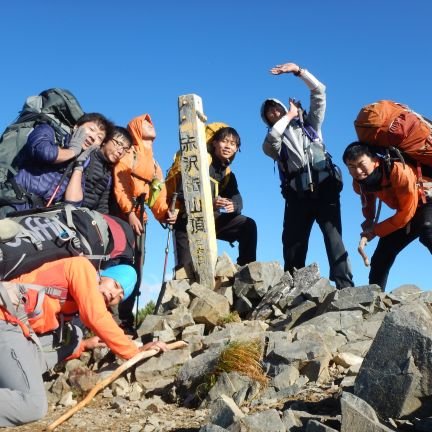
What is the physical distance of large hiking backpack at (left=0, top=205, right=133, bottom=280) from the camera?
5316mm

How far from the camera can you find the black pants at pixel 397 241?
300 inches

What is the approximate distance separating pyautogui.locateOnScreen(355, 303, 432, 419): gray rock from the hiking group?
8.53 feet

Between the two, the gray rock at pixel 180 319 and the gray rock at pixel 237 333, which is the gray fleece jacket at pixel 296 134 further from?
the gray rock at pixel 180 319

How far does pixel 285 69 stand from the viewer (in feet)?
29.2

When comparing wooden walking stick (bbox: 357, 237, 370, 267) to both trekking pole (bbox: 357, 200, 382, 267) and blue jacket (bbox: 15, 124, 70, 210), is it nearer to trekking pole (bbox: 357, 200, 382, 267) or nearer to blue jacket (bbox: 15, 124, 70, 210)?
trekking pole (bbox: 357, 200, 382, 267)

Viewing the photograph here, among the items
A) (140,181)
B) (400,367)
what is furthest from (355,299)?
(140,181)

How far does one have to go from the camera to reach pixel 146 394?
652 centimetres

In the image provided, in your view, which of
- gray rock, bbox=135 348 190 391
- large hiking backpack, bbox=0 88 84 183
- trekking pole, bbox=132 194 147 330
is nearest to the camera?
gray rock, bbox=135 348 190 391

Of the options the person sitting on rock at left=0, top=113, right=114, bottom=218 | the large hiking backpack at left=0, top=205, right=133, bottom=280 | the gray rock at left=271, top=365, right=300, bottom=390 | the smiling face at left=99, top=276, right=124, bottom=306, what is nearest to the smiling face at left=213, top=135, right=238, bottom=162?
the person sitting on rock at left=0, top=113, right=114, bottom=218

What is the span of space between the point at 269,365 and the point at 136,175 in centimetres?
390

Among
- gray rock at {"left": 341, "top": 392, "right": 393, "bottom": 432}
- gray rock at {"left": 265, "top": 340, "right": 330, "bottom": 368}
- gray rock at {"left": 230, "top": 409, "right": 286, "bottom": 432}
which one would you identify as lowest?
gray rock at {"left": 230, "top": 409, "right": 286, "bottom": 432}

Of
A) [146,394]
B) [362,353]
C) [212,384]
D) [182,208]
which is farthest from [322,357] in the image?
[182,208]

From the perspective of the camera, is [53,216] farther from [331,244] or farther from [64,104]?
[331,244]

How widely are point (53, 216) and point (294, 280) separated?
12.9 ft
